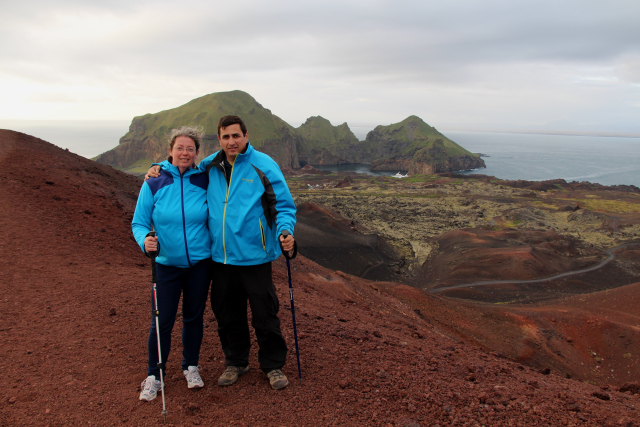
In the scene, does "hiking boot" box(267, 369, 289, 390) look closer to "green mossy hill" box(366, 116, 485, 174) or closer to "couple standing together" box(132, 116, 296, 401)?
"couple standing together" box(132, 116, 296, 401)

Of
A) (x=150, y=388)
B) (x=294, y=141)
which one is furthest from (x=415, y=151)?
(x=150, y=388)

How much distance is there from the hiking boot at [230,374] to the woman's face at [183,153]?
224cm

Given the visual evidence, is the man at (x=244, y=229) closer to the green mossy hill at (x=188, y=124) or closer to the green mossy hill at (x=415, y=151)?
the green mossy hill at (x=188, y=124)

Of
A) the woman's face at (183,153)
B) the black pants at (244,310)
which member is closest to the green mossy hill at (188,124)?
the woman's face at (183,153)

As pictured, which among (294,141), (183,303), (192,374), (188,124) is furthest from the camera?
(294,141)

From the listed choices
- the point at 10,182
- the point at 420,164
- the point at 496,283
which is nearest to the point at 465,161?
the point at 420,164

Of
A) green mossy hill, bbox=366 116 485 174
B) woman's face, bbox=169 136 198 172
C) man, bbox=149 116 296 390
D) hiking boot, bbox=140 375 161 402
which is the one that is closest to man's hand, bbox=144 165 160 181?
woman's face, bbox=169 136 198 172

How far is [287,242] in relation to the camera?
3779mm

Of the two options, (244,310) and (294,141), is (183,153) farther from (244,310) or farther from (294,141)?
(294,141)

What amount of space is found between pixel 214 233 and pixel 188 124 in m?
131

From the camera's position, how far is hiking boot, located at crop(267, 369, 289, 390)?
12.9 ft

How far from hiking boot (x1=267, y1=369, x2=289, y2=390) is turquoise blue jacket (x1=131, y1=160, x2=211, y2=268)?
4.89 ft

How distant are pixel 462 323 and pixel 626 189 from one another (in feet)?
297

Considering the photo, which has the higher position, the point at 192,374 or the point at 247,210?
the point at 247,210
